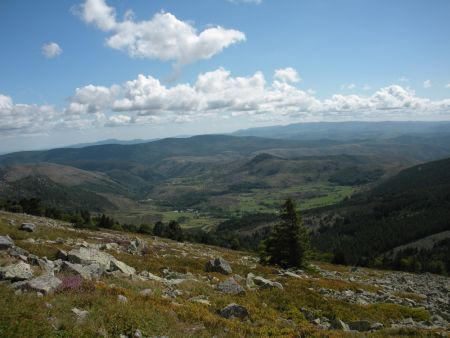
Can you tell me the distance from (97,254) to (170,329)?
13136mm

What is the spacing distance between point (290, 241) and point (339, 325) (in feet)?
88.6

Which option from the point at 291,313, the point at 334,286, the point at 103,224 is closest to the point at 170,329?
the point at 291,313

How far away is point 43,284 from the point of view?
573 inches

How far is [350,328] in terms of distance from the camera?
17.6 metres

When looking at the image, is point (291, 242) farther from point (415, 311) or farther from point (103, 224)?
point (103, 224)

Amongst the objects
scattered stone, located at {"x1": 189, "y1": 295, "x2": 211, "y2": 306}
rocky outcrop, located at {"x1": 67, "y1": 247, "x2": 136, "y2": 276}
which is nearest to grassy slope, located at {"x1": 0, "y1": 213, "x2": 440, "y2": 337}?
scattered stone, located at {"x1": 189, "y1": 295, "x2": 211, "y2": 306}

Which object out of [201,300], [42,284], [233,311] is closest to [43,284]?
[42,284]

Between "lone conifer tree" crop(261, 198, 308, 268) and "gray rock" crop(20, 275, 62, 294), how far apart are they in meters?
32.8

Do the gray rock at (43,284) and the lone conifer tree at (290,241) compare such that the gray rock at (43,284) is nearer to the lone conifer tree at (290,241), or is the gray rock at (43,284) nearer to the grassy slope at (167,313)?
the grassy slope at (167,313)

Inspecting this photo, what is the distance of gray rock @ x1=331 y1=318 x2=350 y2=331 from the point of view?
17.1m

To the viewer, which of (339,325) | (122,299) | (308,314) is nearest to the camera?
(122,299)

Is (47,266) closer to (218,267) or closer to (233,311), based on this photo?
(233,311)

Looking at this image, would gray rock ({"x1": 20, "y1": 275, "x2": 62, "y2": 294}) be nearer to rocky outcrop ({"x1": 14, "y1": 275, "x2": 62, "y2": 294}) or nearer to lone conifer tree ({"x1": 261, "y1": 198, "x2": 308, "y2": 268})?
rocky outcrop ({"x1": 14, "y1": 275, "x2": 62, "y2": 294})

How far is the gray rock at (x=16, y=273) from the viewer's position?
15.4 meters
